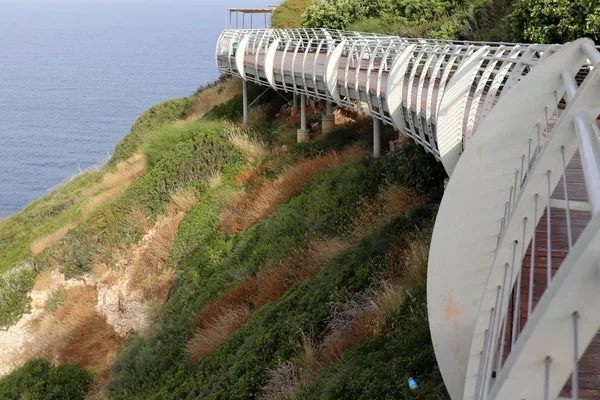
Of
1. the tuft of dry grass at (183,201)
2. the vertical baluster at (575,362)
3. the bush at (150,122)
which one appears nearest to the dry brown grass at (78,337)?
the tuft of dry grass at (183,201)

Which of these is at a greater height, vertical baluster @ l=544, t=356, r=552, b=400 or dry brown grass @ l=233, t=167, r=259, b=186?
vertical baluster @ l=544, t=356, r=552, b=400

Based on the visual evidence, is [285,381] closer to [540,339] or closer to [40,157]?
[540,339]

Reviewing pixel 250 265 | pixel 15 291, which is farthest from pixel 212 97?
pixel 250 265

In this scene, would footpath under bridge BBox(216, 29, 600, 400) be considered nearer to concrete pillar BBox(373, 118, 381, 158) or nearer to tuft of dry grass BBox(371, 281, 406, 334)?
tuft of dry grass BBox(371, 281, 406, 334)

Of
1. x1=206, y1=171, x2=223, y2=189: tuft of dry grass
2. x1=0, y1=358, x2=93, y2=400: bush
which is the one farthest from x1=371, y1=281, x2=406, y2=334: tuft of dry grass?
x1=206, y1=171, x2=223, y2=189: tuft of dry grass

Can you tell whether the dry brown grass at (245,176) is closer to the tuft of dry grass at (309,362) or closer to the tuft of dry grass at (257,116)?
the tuft of dry grass at (257,116)

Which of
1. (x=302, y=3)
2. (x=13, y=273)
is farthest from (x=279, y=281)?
(x=302, y=3)

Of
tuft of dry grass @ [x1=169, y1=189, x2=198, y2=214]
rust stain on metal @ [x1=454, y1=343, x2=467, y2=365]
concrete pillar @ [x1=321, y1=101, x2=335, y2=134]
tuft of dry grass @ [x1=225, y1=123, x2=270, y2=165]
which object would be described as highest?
rust stain on metal @ [x1=454, y1=343, x2=467, y2=365]
